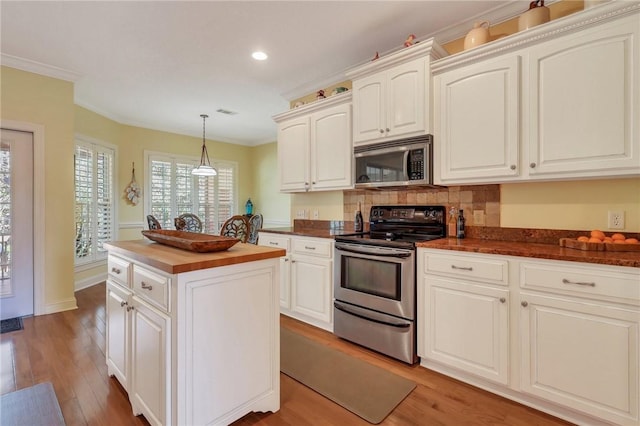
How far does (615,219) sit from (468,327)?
1.14 meters

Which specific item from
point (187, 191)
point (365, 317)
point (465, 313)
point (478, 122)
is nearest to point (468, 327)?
point (465, 313)

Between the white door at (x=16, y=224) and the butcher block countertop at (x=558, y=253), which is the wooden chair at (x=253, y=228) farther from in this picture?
the butcher block countertop at (x=558, y=253)

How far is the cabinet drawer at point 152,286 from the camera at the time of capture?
138cm

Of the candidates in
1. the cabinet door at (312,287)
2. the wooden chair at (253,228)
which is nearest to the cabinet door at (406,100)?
the cabinet door at (312,287)

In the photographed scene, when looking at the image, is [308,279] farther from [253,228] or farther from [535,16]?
[535,16]

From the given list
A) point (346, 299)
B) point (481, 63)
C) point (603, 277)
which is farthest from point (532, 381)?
point (481, 63)

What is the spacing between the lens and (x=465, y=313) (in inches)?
77.4

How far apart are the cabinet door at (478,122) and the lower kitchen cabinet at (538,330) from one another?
0.66 m

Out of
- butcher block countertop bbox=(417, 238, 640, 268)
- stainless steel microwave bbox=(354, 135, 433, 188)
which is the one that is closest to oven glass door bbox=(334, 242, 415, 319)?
butcher block countertop bbox=(417, 238, 640, 268)

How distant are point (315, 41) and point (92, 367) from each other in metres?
3.19

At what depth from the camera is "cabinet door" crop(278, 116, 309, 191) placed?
340 centimetres

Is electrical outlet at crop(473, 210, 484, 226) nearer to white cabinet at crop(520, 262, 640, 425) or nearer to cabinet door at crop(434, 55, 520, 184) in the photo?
cabinet door at crop(434, 55, 520, 184)

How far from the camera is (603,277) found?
4.94 feet

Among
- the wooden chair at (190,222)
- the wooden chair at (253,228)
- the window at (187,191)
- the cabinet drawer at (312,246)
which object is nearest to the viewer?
the cabinet drawer at (312,246)
